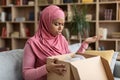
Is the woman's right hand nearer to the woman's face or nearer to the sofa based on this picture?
the woman's face

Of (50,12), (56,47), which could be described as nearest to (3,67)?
(56,47)

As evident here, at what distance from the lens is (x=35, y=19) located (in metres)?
4.39

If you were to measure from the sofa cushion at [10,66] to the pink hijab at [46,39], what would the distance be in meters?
0.26

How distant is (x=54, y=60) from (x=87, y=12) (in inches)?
123

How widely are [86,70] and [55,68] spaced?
6.5 inches

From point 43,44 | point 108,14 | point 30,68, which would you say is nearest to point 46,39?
point 43,44

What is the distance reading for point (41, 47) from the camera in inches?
58.7

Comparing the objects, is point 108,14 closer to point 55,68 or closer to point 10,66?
point 10,66

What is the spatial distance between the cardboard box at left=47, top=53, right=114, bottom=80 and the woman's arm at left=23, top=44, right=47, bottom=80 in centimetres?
11

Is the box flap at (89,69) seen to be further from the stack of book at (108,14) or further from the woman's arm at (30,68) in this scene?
the stack of book at (108,14)

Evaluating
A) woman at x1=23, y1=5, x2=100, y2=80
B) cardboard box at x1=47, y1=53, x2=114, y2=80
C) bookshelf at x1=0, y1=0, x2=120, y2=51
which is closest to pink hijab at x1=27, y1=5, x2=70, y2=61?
woman at x1=23, y1=5, x2=100, y2=80

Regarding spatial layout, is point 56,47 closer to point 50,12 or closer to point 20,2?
point 50,12

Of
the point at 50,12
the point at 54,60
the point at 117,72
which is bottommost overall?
the point at 117,72

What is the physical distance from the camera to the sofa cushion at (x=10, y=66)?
155 cm
